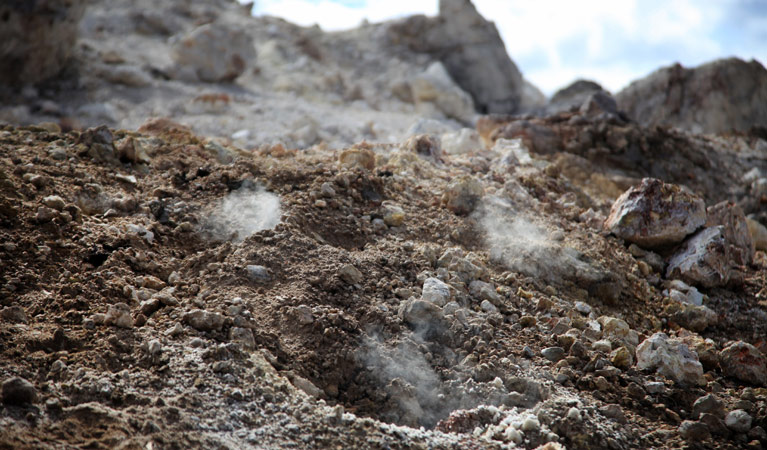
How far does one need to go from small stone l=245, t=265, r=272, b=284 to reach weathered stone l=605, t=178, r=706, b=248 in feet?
7.43

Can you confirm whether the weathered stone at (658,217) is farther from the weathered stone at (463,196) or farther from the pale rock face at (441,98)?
the pale rock face at (441,98)

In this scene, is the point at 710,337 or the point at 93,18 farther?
the point at 93,18

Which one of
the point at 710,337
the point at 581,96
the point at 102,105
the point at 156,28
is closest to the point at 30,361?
the point at 710,337

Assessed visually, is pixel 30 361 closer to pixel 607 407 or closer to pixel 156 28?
pixel 607 407

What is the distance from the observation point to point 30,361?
96.6 inches

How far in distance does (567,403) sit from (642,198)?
6.42 feet

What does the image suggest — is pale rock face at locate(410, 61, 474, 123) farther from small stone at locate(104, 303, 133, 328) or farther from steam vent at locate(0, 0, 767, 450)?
small stone at locate(104, 303, 133, 328)

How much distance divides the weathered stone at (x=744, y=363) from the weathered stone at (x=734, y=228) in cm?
119

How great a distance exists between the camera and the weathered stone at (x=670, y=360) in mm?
3010

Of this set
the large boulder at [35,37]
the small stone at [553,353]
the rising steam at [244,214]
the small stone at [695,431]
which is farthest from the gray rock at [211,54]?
the small stone at [695,431]

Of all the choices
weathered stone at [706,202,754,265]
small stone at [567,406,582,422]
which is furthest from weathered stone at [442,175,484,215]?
small stone at [567,406,582,422]

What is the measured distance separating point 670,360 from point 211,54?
781 centimetres

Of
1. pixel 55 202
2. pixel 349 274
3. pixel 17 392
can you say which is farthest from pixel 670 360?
pixel 55 202

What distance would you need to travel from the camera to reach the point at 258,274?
3.09m
